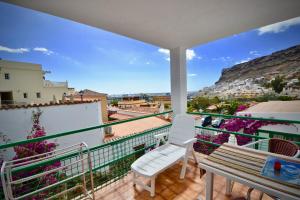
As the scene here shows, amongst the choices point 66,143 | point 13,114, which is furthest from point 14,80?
point 66,143

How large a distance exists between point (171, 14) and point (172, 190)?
248 cm

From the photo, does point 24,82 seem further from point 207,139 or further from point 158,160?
point 207,139

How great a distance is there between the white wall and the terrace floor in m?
4.65

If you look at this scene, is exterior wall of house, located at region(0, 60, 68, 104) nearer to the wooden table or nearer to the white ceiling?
the white ceiling

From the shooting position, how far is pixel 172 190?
2.00 metres

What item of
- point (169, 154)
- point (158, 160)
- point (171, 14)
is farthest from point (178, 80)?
point (158, 160)

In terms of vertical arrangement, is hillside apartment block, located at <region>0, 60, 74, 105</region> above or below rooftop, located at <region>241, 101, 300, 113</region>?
above

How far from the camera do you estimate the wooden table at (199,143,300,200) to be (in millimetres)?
907

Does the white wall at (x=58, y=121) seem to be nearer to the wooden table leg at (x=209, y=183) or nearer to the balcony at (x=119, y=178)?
the balcony at (x=119, y=178)

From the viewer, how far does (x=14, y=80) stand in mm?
10547

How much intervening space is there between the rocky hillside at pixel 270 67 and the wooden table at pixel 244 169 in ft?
13.2

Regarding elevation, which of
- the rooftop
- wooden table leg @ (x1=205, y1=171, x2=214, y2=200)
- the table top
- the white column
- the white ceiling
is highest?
the white ceiling

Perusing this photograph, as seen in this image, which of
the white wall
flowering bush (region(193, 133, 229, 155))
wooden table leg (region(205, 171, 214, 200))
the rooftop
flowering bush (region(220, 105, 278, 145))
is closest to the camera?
wooden table leg (region(205, 171, 214, 200))

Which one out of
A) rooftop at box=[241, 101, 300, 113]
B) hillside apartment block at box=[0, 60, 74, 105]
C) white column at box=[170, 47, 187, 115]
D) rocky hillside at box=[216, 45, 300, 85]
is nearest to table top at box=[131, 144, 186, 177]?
white column at box=[170, 47, 187, 115]
